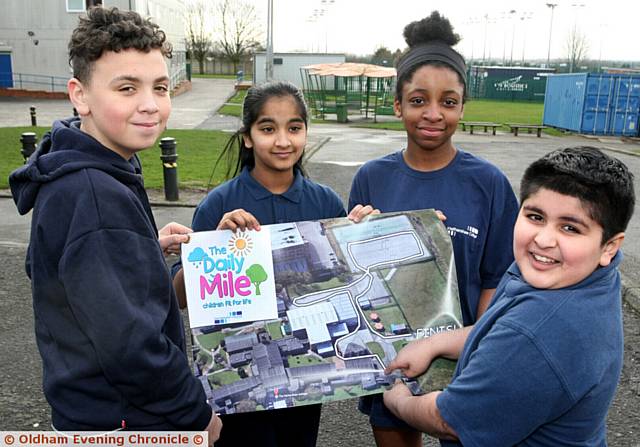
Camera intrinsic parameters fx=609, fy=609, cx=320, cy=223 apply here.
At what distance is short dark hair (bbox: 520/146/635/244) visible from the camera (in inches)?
62.7

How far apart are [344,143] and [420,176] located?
1736 centimetres

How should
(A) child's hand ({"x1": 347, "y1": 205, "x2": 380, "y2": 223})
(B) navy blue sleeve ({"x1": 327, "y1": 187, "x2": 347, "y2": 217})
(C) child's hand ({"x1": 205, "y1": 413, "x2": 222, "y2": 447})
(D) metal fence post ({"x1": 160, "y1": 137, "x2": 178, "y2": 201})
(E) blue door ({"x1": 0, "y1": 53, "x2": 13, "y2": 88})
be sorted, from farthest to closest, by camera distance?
(E) blue door ({"x1": 0, "y1": 53, "x2": 13, "y2": 88}), (D) metal fence post ({"x1": 160, "y1": 137, "x2": 178, "y2": 201}), (B) navy blue sleeve ({"x1": 327, "y1": 187, "x2": 347, "y2": 217}), (A) child's hand ({"x1": 347, "y1": 205, "x2": 380, "y2": 223}), (C) child's hand ({"x1": 205, "y1": 413, "x2": 222, "y2": 447})

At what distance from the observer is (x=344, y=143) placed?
19641mm

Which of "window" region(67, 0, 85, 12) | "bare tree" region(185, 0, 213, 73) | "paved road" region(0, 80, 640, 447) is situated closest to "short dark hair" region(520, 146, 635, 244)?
"paved road" region(0, 80, 640, 447)

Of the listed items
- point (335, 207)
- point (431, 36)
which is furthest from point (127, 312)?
point (431, 36)

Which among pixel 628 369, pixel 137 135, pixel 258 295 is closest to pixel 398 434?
pixel 258 295

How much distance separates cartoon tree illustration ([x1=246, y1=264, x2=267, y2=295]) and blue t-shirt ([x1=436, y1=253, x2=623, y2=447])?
84 centimetres

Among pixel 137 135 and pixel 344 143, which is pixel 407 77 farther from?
pixel 344 143

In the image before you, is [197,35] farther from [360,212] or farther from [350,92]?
[360,212]

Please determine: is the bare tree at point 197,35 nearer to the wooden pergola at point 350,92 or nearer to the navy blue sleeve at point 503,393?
the wooden pergola at point 350,92

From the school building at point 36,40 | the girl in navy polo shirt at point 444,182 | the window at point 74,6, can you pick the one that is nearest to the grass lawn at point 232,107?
the school building at point 36,40

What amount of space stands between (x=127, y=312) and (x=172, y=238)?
623 millimetres

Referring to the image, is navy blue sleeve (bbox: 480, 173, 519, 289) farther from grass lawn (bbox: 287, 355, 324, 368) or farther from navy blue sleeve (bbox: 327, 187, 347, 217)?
grass lawn (bbox: 287, 355, 324, 368)

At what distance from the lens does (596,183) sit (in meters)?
1.59
